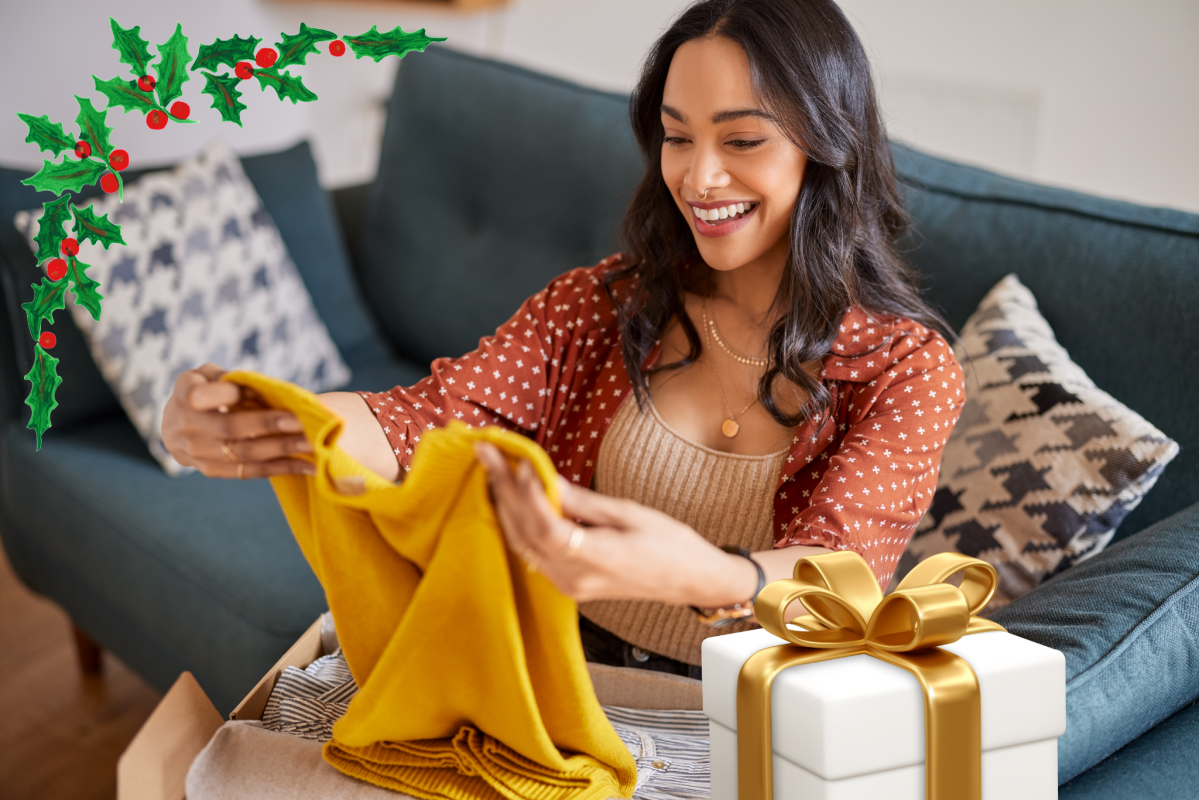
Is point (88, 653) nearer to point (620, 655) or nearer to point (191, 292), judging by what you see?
point (191, 292)

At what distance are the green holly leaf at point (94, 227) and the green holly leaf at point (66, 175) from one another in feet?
0.07

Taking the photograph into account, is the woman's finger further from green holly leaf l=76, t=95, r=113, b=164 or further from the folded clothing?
green holly leaf l=76, t=95, r=113, b=164

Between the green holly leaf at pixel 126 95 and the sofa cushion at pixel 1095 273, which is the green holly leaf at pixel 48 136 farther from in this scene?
the sofa cushion at pixel 1095 273

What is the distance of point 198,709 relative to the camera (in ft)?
2.97

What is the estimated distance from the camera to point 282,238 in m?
1.97

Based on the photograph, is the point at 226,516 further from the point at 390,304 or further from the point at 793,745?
the point at 793,745

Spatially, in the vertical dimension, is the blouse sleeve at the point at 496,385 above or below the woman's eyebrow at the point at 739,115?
below

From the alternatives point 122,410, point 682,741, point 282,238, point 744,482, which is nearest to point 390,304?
point 282,238

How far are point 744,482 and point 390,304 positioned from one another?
126 centimetres

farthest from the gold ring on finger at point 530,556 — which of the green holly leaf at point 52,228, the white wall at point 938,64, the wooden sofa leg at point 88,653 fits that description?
the wooden sofa leg at point 88,653

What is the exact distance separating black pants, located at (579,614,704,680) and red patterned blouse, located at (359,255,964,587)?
7.6 inches

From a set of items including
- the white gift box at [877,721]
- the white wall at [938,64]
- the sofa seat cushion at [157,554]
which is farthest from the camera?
the white wall at [938,64]

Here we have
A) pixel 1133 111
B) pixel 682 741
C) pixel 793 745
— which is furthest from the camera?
pixel 1133 111

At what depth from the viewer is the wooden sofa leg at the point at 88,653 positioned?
6.11 feet
